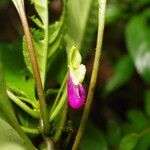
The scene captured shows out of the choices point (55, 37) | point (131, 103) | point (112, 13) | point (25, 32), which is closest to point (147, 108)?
point (112, 13)

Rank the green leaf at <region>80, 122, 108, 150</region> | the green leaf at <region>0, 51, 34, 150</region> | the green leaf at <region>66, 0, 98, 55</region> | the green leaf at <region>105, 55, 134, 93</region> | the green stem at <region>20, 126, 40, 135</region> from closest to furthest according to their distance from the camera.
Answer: the green leaf at <region>0, 51, 34, 150</region>, the green stem at <region>20, 126, 40, 135</region>, the green leaf at <region>66, 0, 98, 55</region>, the green leaf at <region>80, 122, 108, 150</region>, the green leaf at <region>105, 55, 134, 93</region>

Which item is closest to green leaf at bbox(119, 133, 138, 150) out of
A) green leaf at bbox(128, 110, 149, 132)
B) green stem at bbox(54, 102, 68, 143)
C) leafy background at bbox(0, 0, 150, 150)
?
leafy background at bbox(0, 0, 150, 150)

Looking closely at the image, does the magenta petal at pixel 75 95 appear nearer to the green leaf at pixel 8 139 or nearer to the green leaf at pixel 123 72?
the green leaf at pixel 8 139

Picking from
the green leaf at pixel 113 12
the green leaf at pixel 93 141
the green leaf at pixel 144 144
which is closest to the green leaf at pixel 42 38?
the green leaf at pixel 93 141

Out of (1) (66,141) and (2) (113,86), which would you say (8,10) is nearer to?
(2) (113,86)

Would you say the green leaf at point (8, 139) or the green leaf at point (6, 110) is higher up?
the green leaf at point (6, 110)

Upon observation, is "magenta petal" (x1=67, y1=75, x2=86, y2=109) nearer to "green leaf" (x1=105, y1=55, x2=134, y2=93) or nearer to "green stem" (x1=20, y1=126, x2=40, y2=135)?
"green stem" (x1=20, y1=126, x2=40, y2=135)
